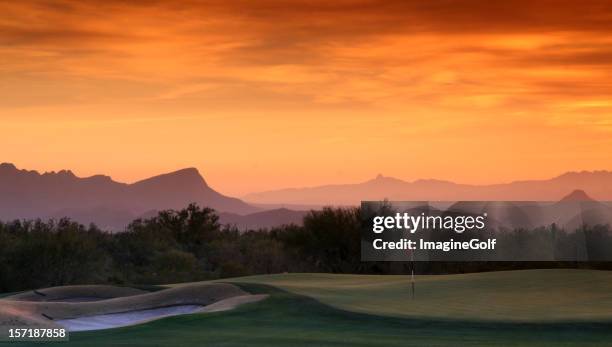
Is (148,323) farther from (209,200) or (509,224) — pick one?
(209,200)

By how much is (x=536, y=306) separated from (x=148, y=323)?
8033 mm

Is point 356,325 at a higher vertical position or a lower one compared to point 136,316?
lower

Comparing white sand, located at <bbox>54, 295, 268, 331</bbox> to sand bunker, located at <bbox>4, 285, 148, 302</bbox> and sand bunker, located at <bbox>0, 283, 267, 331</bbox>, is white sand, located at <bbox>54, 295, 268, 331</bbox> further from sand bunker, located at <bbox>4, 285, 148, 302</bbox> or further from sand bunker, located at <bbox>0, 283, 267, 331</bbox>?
sand bunker, located at <bbox>4, 285, 148, 302</bbox>

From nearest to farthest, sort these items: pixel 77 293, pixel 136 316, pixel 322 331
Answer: pixel 322 331
pixel 136 316
pixel 77 293

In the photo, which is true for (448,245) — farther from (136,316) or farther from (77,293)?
(136,316)

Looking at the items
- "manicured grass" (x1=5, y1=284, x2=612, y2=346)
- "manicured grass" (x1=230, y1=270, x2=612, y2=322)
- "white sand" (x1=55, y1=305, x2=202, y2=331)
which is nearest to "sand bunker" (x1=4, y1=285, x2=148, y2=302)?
"white sand" (x1=55, y1=305, x2=202, y2=331)

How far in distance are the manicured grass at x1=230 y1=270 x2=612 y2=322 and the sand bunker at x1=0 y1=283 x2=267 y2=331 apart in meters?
1.74

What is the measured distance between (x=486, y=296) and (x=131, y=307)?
8.03 m

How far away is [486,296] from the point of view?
75.0 feet

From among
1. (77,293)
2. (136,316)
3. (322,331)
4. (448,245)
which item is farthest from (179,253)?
(322,331)

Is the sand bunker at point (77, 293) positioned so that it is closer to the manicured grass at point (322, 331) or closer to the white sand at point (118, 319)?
the white sand at point (118, 319)

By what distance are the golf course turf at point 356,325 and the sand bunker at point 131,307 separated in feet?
2.20

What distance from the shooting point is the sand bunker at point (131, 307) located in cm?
2048

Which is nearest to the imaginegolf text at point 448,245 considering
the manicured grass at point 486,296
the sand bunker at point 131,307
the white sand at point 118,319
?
the manicured grass at point 486,296
